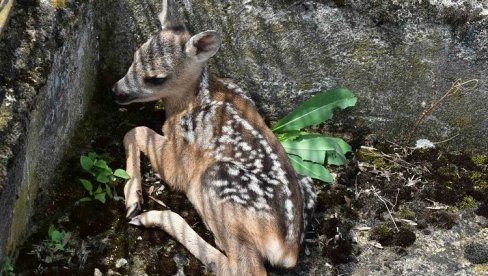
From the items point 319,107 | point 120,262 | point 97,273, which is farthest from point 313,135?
point 97,273

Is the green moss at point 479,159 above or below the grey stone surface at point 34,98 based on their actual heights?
below

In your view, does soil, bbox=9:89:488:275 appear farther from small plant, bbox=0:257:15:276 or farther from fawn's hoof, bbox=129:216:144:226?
small plant, bbox=0:257:15:276

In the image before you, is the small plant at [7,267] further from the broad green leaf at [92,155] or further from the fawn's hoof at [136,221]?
the broad green leaf at [92,155]

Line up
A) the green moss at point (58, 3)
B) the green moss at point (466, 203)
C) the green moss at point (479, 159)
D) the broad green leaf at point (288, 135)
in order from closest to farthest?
1. the green moss at point (58, 3)
2. the green moss at point (466, 203)
3. the broad green leaf at point (288, 135)
4. the green moss at point (479, 159)

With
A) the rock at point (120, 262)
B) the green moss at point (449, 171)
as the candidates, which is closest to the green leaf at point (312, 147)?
the green moss at point (449, 171)

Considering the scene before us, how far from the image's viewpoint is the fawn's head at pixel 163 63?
5.90 m

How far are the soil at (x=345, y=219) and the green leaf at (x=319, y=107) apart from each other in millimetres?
311

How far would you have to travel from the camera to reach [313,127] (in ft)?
20.8

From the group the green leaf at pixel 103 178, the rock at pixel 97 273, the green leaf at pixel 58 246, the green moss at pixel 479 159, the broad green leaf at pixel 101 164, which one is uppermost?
the broad green leaf at pixel 101 164

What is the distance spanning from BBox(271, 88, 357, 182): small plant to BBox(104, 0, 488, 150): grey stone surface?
119mm

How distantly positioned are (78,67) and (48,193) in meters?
0.97

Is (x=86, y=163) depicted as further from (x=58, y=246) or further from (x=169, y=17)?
(x=169, y=17)

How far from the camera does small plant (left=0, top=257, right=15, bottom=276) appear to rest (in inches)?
179

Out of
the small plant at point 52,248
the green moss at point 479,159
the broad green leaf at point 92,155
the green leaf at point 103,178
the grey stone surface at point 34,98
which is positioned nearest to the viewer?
the grey stone surface at point 34,98
